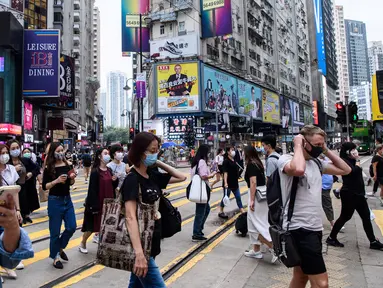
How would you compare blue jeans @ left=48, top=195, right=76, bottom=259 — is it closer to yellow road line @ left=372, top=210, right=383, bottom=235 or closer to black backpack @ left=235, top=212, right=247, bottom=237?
black backpack @ left=235, top=212, right=247, bottom=237

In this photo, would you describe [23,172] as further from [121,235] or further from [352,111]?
[352,111]

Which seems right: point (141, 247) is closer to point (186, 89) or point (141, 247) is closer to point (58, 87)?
point (58, 87)

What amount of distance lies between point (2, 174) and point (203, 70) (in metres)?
34.7

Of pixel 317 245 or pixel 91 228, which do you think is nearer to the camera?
pixel 317 245

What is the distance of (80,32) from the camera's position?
75062mm

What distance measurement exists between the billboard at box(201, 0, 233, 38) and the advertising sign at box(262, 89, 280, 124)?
52.4 ft

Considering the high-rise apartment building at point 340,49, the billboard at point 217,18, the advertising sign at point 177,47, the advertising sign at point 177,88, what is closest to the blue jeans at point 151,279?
the advertising sign at point 177,88

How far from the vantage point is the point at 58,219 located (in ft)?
15.7

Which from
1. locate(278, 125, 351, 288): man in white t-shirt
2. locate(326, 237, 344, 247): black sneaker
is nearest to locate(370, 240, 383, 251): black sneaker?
locate(326, 237, 344, 247): black sneaker

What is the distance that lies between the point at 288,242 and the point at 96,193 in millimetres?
3517

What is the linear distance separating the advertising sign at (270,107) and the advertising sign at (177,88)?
18624mm

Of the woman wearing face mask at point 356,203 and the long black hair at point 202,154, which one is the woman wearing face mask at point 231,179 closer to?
the long black hair at point 202,154

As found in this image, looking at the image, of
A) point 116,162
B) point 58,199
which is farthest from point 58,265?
point 116,162

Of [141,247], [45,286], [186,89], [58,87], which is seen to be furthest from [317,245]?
[186,89]
